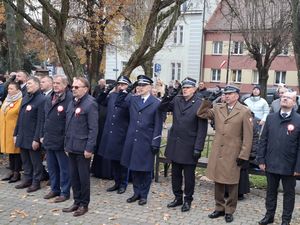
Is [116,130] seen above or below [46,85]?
below

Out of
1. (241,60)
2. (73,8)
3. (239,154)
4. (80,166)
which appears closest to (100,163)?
(80,166)

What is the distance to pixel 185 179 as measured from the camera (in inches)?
259

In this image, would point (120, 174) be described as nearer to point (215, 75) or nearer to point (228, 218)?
point (228, 218)

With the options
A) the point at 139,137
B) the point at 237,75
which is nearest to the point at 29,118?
the point at 139,137

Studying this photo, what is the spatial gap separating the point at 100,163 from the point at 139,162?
1913 millimetres

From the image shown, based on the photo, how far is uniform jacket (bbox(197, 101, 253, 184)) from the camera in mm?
6059

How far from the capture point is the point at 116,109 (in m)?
7.45

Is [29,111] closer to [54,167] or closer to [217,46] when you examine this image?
[54,167]

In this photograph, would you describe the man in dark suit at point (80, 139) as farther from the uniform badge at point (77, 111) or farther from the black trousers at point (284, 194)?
the black trousers at point (284, 194)

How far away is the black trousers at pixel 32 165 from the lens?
24.7 ft

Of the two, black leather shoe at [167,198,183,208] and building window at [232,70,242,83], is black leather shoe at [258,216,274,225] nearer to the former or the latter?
black leather shoe at [167,198,183,208]

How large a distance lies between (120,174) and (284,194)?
9.39ft

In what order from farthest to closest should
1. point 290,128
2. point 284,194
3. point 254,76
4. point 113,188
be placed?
point 254,76 → point 113,188 → point 284,194 → point 290,128

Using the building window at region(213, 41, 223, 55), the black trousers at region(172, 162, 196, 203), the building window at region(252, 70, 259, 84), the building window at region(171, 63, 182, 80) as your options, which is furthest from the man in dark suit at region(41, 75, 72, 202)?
the building window at region(171, 63, 182, 80)
